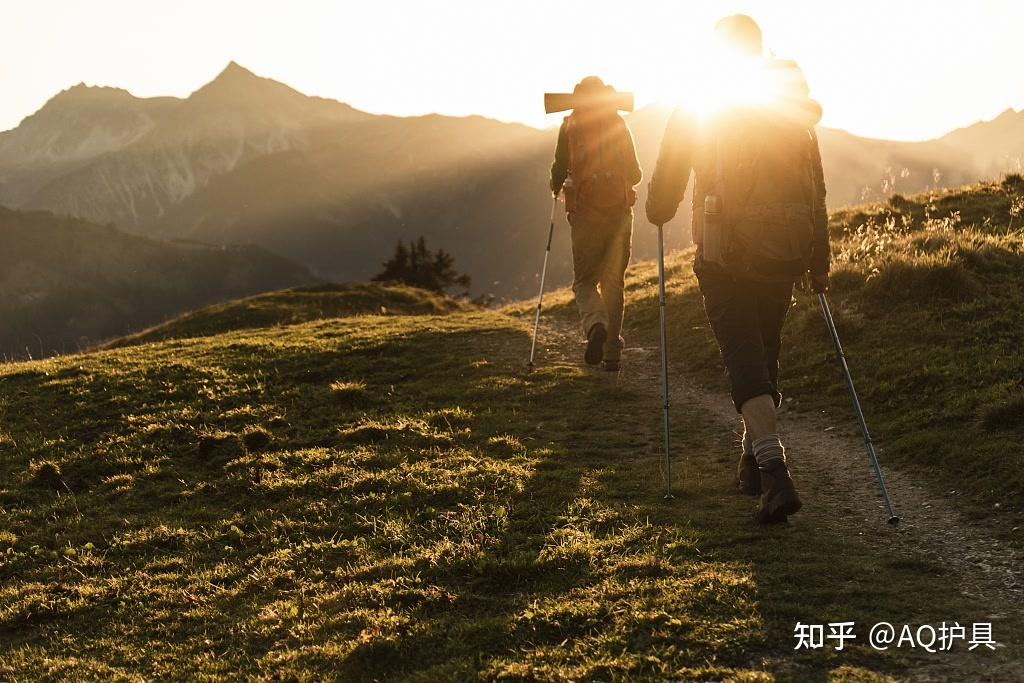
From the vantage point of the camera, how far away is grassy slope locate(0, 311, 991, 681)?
4520 mm

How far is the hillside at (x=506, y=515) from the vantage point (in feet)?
14.9

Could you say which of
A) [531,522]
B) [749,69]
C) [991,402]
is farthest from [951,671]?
[991,402]

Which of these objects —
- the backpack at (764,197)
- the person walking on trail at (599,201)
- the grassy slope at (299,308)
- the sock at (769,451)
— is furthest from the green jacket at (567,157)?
the grassy slope at (299,308)

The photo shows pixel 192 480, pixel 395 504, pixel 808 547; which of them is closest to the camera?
pixel 808 547

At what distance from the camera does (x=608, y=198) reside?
37.2ft

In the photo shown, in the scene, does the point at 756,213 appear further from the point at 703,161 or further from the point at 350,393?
the point at 350,393

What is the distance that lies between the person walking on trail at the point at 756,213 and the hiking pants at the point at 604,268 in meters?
5.06

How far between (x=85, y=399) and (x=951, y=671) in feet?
38.4

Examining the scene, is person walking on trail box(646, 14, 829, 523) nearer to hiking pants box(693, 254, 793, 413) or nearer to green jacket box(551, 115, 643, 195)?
hiking pants box(693, 254, 793, 413)

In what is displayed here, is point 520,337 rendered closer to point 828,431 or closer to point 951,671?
point 828,431

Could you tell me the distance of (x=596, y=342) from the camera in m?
11.4

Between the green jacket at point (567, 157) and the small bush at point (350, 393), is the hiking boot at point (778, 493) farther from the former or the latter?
the small bush at point (350, 393)

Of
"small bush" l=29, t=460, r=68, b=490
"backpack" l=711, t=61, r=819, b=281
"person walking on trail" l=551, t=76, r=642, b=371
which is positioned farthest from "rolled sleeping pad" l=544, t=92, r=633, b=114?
"small bush" l=29, t=460, r=68, b=490

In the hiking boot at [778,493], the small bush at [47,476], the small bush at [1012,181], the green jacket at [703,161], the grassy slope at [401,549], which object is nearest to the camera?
the grassy slope at [401,549]
